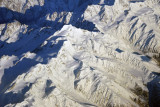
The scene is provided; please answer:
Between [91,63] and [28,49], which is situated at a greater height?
[91,63]

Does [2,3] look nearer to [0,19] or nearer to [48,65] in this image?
[0,19]

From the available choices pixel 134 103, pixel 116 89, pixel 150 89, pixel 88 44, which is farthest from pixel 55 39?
pixel 150 89

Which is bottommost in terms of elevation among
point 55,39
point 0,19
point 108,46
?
point 0,19

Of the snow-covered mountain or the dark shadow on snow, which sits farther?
the snow-covered mountain

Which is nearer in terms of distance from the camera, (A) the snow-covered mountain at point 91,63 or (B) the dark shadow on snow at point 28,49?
(B) the dark shadow on snow at point 28,49

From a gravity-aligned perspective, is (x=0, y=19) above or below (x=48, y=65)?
below

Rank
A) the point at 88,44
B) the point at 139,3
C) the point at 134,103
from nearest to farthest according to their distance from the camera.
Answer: the point at 134,103, the point at 88,44, the point at 139,3

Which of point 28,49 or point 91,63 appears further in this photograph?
point 28,49

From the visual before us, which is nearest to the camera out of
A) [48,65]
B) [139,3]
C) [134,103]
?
[48,65]
